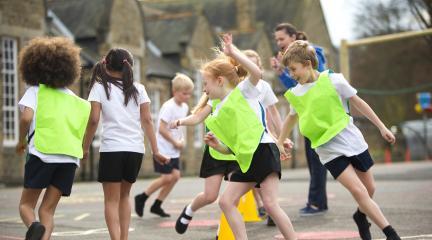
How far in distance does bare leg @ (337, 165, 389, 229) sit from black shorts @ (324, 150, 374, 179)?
56 millimetres

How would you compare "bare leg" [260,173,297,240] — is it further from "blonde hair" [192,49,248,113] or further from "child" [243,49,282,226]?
"blonde hair" [192,49,248,113]

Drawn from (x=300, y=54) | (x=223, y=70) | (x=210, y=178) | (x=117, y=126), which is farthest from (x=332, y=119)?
(x=117, y=126)

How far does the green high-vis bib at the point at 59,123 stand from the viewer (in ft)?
21.0

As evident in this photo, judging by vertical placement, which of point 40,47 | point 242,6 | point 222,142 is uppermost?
point 40,47

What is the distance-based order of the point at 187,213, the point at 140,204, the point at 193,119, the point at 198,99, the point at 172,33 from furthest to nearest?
1. the point at 172,33
2. the point at 198,99
3. the point at 140,204
4. the point at 187,213
5. the point at 193,119

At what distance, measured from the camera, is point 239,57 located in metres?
6.16

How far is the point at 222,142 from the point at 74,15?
31.4 meters

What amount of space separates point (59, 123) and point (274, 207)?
189cm

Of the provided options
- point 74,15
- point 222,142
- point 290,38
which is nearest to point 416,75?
point 74,15

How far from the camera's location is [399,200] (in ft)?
42.8

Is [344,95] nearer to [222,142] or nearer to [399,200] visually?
[222,142]

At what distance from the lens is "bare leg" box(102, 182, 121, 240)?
6.86m

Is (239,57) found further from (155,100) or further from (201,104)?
(155,100)

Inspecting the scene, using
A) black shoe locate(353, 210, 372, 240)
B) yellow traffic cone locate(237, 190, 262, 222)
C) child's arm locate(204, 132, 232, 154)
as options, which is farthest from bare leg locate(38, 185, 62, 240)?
yellow traffic cone locate(237, 190, 262, 222)
